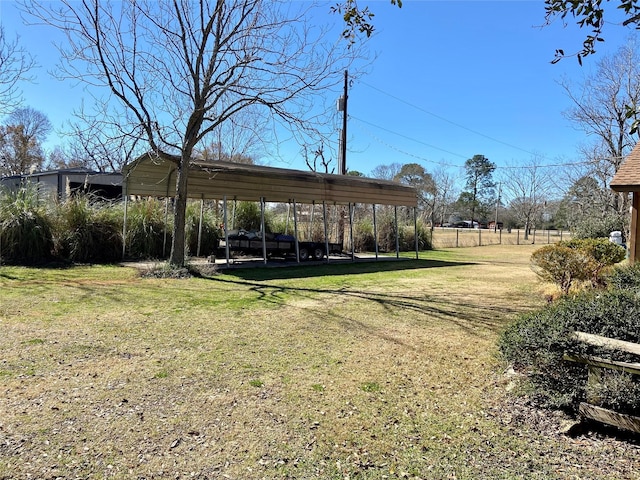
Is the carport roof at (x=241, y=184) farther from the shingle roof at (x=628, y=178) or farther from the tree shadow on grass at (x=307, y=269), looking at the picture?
the shingle roof at (x=628, y=178)

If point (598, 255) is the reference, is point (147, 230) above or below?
above

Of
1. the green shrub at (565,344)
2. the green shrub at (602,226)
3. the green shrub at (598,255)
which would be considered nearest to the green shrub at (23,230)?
the green shrub at (565,344)

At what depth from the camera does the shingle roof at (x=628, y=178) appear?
9.52m

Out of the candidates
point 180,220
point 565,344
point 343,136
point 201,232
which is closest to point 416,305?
point 565,344

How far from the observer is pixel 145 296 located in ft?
24.8

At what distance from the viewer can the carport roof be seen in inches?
464

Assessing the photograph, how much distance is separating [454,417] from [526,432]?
20.1 inches

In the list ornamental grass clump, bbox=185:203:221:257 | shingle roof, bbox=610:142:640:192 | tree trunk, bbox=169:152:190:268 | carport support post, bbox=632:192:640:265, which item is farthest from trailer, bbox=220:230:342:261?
carport support post, bbox=632:192:640:265

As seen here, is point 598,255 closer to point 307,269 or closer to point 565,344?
point 307,269

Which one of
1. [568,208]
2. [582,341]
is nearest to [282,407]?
[582,341]

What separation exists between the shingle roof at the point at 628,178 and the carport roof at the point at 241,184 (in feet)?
24.6

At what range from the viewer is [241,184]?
41.2 feet

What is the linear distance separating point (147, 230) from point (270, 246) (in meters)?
3.84

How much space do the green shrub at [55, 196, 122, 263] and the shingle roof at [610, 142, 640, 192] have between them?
13.0 m
